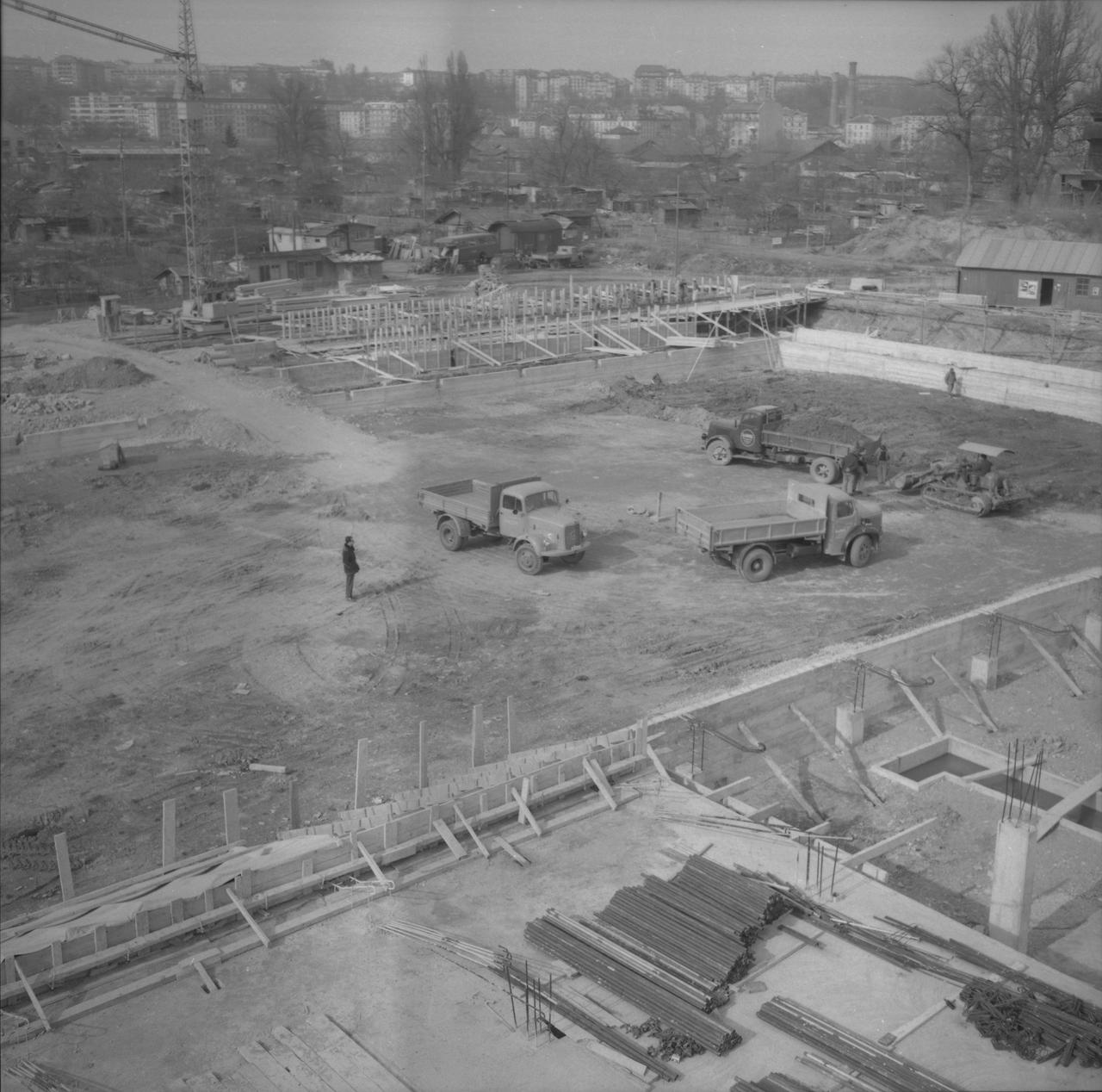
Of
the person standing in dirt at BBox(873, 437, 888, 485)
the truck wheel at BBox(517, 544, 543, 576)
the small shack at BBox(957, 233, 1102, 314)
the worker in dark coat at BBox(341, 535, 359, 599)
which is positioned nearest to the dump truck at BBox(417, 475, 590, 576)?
the truck wheel at BBox(517, 544, 543, 576)

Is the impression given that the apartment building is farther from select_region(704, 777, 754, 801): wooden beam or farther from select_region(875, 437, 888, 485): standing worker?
select_region(704, 777, 754, 801): wooden beam

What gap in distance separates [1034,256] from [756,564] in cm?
1337

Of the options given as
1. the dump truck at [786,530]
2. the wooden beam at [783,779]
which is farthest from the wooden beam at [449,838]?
the dump truck at [786,530]

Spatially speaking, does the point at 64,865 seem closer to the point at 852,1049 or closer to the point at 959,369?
the point at 852,1049

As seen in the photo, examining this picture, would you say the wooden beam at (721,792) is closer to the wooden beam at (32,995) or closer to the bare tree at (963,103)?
the wooden beam at (32,995)

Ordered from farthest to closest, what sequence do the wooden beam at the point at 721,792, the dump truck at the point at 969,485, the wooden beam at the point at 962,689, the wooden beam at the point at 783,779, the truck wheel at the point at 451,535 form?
1. the dump truck at the point at 969,485
2. the truck wheel at the point at 451,535
3. the wooden beam at the point at 962,689
4. the wooden beam at the point at 783,779
5. the wooden beam at the point at 721,792

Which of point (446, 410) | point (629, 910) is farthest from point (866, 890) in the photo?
point (446, 410)

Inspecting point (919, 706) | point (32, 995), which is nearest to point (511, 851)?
point (32, 995)

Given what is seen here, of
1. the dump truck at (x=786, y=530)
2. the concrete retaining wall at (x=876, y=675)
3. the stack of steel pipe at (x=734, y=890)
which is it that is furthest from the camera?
the dump truck at (x=786, y=530)

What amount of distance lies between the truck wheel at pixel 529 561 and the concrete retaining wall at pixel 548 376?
7804mm

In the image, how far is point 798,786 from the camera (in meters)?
8.66

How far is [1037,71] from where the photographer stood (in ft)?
43.9

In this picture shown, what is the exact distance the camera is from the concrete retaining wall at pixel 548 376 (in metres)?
19.8

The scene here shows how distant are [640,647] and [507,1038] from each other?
5.97 metres
